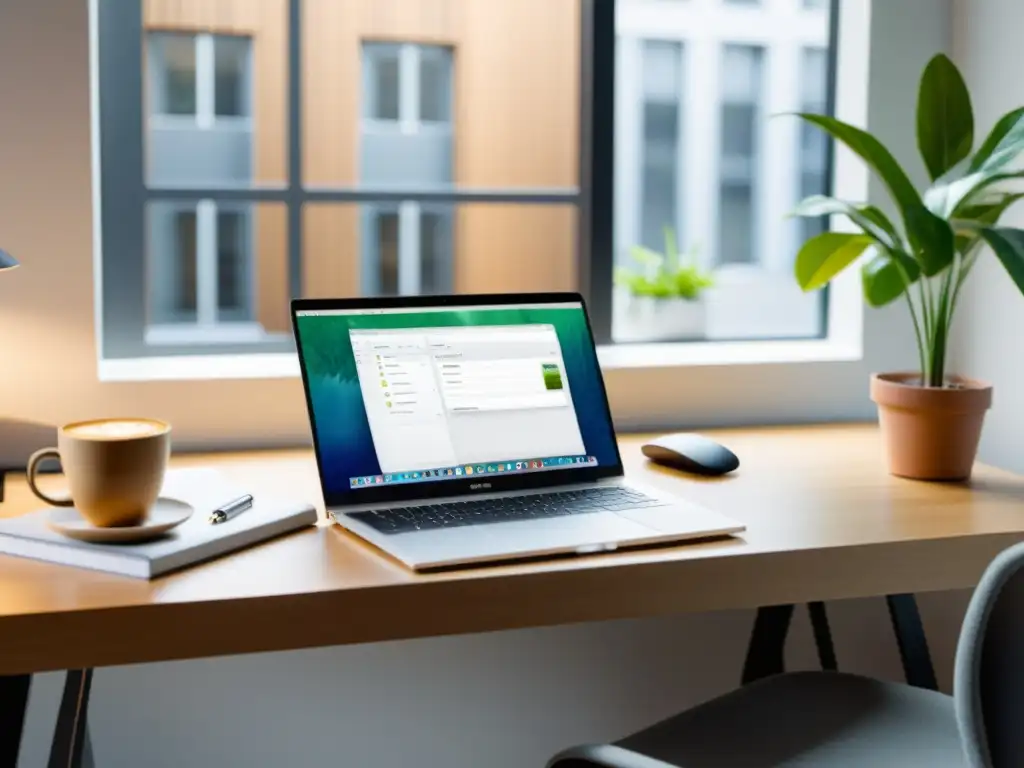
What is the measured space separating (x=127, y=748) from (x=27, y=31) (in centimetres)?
105

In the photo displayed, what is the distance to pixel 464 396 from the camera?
153cm

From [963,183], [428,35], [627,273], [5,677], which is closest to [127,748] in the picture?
[5,677]

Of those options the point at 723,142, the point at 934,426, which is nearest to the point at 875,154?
the point at 934,426

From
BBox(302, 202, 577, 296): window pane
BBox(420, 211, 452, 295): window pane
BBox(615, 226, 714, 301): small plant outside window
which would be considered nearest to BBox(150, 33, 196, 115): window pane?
BBox(302, 202, 577, 296): window pane

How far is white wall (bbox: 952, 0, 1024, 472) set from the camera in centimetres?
198

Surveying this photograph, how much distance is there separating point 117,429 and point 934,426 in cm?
103

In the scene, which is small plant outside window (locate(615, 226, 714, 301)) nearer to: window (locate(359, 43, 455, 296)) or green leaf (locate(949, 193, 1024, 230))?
green leaf (locate(949, 193, 1024, 230))

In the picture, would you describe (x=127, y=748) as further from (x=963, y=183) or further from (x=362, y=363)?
(x=963, y=183)

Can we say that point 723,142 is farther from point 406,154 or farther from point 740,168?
point 406,154

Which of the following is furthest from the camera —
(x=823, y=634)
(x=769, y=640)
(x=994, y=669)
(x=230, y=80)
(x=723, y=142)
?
(x=723, y=142)

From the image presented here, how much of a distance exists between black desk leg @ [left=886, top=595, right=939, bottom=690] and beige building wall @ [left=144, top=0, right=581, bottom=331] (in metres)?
10.8

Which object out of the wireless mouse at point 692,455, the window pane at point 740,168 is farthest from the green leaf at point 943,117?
the window pane at point 740,168

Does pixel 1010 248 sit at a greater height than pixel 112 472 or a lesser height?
greater

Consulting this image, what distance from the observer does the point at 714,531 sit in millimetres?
1342
